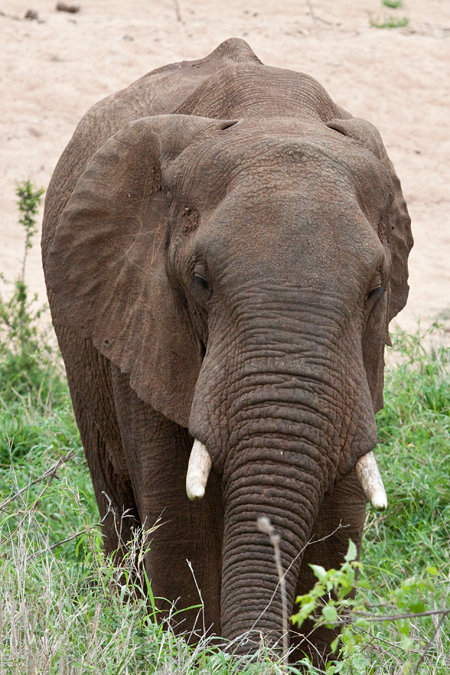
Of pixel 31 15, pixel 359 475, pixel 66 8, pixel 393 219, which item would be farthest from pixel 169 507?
pixel 66 8

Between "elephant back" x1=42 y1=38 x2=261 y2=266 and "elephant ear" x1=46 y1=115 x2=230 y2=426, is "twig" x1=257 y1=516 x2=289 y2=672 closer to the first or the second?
"elephant ear" x1=46 y1=115 x2=230 y2=426

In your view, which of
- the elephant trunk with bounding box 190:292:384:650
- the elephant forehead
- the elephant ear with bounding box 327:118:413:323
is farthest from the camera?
the elephant ear with bounding box 327:118:413:323

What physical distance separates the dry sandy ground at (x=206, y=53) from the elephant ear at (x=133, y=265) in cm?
622

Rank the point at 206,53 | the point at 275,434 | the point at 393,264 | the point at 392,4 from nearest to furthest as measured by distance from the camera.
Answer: the point at 275,434 → the point at 393,264 → the point at 206,53 → the point at 392,4

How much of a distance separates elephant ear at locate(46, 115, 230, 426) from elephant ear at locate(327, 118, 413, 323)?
45 centimetres

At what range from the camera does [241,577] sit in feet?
11.4

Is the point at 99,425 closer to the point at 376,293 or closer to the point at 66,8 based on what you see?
the point at 376,293

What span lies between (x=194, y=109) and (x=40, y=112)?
8.65 m

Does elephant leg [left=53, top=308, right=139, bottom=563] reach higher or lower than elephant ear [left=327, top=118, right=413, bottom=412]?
lower

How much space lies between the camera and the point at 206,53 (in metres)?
13.6

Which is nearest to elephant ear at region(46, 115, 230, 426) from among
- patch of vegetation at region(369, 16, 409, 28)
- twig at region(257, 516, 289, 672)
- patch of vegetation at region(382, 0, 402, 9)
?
twig at region(257, 516, 289, 672)

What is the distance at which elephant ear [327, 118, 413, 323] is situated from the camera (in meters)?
4.09

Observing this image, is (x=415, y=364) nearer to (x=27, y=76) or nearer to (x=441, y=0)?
(x=27, y=76)

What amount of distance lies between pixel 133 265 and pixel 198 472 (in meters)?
0.97
